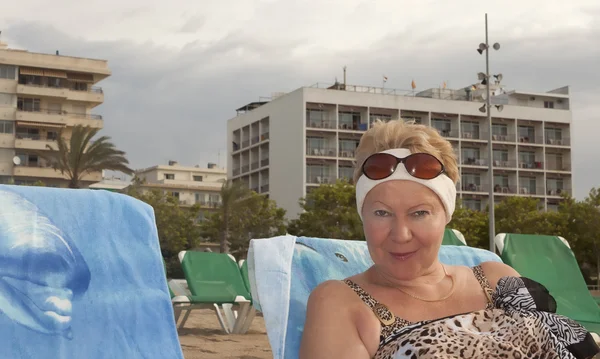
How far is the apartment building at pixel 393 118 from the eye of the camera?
64438 millimetres

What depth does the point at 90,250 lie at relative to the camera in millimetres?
2338

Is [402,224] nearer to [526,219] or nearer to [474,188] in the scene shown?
[526,219]

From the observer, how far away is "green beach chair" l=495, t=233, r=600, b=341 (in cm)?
543

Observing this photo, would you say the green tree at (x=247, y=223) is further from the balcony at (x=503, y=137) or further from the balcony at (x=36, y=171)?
the balcony at (x=503, y=137)

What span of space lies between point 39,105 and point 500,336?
2614 inches

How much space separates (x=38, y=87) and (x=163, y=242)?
816 inches

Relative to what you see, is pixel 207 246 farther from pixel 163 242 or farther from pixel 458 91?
pixel 458 91

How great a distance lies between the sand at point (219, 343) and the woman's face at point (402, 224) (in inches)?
232

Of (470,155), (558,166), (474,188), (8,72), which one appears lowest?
(474,188)

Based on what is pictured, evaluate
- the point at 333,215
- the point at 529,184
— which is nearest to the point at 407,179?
the point at 333,215

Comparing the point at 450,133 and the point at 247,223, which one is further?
the point at 450,133

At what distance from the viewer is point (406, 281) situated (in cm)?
233

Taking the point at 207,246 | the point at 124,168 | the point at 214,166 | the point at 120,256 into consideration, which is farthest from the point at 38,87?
the point at 120,256

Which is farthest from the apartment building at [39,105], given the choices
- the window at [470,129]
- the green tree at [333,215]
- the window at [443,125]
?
the window at [470,129]
